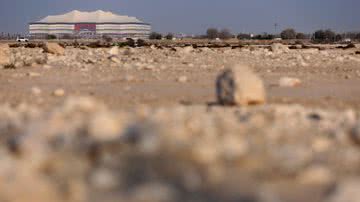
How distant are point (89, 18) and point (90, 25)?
817 centimetres

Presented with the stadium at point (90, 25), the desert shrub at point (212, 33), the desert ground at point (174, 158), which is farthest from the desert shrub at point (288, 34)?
the desert ground at point (174, 158)

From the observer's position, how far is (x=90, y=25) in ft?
460

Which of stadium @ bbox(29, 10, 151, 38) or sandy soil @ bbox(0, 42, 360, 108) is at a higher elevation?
sandy soil @ bbox(0, 42, 360, 108)

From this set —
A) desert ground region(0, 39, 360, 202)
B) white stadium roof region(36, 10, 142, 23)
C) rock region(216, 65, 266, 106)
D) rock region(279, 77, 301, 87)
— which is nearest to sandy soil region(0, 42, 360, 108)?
rock region(279, 77, 301, 87)

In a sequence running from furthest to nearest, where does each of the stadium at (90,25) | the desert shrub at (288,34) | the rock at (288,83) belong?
the stadium at (90,25) < the desert shrub at (288,34) < the rock at (288,83)

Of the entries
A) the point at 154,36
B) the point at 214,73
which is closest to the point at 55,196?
the point at 214,73

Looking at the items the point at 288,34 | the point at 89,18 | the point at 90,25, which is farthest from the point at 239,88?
the point at 89,18

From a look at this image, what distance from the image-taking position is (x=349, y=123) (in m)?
5.21

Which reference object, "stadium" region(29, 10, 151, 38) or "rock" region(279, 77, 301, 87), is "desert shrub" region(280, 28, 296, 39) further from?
"rock" region(279, 77, 301, 87)

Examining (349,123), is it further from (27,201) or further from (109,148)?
(27,201)

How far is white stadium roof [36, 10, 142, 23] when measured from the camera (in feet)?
479

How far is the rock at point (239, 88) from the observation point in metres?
6.69

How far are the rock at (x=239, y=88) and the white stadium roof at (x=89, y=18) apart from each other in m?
140

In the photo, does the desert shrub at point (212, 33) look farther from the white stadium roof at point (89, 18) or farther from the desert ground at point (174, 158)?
the desert ground at point (174, 158)
